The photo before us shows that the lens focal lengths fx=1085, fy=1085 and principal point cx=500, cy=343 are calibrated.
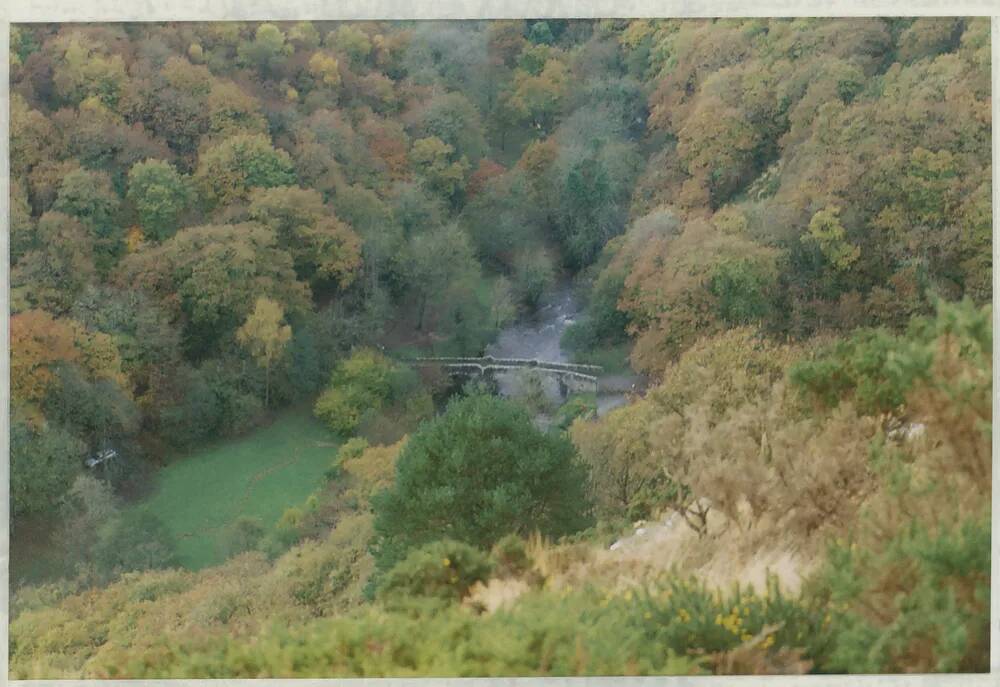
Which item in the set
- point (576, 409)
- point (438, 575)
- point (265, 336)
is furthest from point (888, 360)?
point (265, 336)

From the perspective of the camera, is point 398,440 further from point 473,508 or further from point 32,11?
point 32,11

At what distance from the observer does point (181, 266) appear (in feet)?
22.8

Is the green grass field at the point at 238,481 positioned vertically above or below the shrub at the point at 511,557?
below

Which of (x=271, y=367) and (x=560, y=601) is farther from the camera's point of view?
(x=271, y=367)

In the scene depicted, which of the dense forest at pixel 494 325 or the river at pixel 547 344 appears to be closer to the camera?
the dense forest at pixel 494 325

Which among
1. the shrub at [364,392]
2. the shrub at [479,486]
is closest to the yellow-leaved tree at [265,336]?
the shrub at [364,392]

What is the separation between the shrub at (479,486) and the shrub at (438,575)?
0.68m

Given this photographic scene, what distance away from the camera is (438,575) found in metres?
4.34

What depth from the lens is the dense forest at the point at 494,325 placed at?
13.5 ft

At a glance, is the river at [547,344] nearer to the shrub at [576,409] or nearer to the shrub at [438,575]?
the shrub at [576,409]

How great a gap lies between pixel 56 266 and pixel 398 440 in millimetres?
2271

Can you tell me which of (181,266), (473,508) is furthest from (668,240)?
(181,266)

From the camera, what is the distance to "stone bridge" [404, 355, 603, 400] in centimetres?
714

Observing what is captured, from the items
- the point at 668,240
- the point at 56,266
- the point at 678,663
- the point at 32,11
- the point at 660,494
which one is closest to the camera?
the point at 678,663
